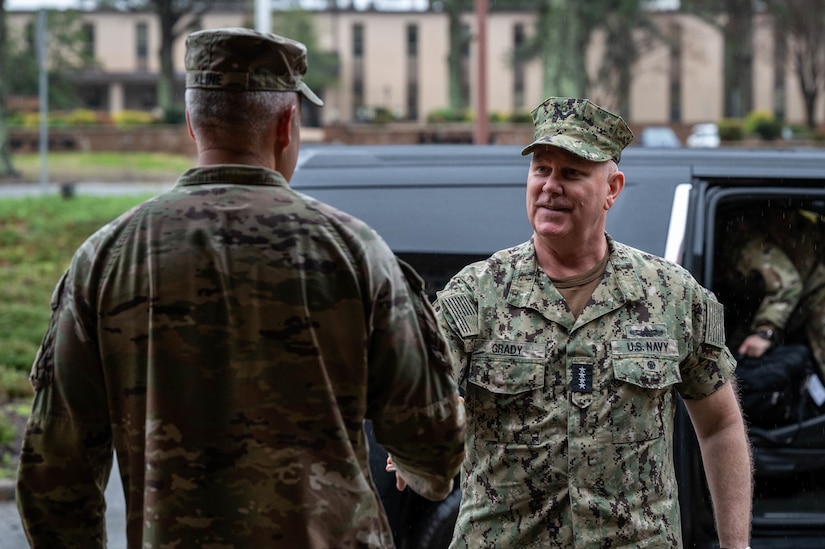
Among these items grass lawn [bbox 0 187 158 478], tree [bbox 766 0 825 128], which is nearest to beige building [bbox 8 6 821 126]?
tree [bbox 766 0 825 128]

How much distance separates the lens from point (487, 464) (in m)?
3.01

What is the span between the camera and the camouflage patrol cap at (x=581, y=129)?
A: 120 inches

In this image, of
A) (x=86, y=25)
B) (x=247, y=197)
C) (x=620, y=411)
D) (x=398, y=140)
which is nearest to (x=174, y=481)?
(x=247, y=197)

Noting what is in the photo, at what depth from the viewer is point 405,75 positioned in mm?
75062

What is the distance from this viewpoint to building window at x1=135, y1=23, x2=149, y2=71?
251ft

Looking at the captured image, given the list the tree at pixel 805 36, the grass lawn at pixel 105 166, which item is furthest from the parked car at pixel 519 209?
the tree at pixel 805 36

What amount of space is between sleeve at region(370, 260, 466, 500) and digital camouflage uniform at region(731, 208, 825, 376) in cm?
362

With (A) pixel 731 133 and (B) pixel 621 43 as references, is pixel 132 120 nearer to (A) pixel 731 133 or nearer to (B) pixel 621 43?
(A) pixel 731 133

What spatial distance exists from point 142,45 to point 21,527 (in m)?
74.6

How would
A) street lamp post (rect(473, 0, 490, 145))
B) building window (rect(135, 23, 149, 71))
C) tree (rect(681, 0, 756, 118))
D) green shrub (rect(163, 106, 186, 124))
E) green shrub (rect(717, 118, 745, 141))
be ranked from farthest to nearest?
building window (rect(135, 23, 149, 71)) → tree (rect(681, 0, 756, 118)) → green shrub (rect(163, 106, 186, 124)) → green shrub (rect(717, 118, 745, 141)) → street lamp post (rect(473, 0, 490, 145))

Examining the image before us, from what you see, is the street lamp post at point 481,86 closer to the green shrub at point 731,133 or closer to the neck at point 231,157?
the neck at point 231,157

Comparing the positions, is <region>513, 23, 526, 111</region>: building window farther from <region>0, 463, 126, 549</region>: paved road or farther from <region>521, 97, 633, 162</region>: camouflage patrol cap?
<region>521, 97, 633, 162</region>: camouflage patrol cap

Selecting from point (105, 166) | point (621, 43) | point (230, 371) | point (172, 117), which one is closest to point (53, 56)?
point (172, 117)

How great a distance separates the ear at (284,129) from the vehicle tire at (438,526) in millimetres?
2115
